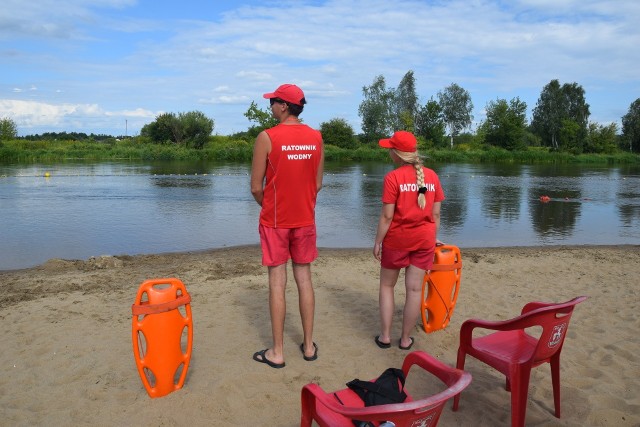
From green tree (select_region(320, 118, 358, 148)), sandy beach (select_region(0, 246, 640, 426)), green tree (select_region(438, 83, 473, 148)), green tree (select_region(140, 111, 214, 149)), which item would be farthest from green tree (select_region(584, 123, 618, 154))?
sandy beach (select_region(0, 246, 640, 426))

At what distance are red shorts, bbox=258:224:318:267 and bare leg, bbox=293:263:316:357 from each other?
0.26 feet

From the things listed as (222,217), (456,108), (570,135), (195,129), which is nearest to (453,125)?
(456,108)

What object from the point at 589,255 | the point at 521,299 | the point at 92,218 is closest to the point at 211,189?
the point at 92,218

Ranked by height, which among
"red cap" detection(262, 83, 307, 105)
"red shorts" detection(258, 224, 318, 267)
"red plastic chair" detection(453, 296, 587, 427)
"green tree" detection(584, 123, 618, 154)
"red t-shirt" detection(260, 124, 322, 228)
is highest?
"green tree" detection(584, 123, 618, 154)

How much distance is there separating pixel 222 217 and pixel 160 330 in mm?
10957

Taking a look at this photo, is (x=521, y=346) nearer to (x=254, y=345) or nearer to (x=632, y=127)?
(x=254, y=345)

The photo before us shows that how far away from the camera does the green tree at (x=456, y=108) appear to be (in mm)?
80562

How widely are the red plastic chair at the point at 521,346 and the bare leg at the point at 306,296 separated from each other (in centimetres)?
121

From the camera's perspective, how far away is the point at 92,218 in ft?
45.5

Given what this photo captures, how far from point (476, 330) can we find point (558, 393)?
1.71 m

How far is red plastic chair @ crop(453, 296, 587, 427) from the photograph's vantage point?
2963mm

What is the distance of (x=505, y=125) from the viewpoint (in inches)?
2667

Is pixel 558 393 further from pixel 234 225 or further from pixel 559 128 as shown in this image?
pixel 559 128

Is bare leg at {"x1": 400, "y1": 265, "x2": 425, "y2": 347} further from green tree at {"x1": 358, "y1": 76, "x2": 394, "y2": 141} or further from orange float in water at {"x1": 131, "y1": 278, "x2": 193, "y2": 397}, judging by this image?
green tree at {"x1": 358, "y1": 76, "x2": 394, "y2": 141}
